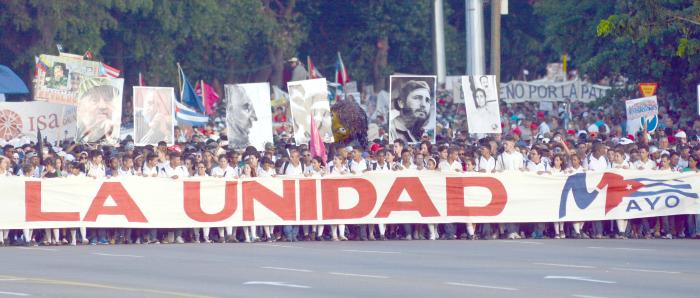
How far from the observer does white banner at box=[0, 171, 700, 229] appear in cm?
2439

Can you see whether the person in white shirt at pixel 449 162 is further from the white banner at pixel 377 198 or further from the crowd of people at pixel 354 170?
the white banner at pixel 377 198

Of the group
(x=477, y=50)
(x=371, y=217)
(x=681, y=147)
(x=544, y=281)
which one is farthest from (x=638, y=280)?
(x=477, y=50)

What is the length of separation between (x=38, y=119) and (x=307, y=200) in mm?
11705

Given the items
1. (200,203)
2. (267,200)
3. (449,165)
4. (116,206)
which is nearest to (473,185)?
(449,165)

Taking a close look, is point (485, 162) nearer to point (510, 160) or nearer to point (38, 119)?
Answer: point (510, 160)

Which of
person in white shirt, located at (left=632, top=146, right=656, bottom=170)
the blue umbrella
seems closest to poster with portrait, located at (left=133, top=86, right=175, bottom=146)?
person in white shirt, located at (left=632, top=146, right=656, bottom=170)

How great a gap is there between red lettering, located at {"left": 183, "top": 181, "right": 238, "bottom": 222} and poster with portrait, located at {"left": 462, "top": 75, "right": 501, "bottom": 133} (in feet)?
17.9

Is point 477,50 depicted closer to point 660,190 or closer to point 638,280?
point 660,190

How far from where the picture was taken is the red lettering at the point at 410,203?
24938 mm

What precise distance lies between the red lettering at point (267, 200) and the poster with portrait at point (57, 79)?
7433 millimetres

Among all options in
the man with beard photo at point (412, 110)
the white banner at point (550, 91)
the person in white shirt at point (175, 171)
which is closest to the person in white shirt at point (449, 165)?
the man with beard photo at point (412, 110)

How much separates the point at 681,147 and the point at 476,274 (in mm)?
9063

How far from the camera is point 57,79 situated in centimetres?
3178

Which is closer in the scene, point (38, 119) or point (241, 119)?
point (241, 119)
